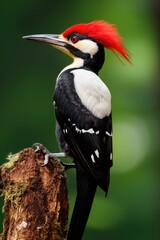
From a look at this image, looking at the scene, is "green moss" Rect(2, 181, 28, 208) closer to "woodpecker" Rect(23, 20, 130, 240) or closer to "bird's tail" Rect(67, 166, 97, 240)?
"woodpecker" Rect(23, 20, 130, 240)

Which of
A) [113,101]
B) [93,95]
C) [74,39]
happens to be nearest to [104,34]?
[74,39]

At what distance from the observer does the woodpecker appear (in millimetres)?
4188

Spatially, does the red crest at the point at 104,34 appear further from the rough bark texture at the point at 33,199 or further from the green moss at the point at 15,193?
the green moss at the point at 15,193

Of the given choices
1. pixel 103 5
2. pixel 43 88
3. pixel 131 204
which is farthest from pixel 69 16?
pixel 131 204

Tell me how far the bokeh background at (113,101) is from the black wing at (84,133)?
10.1 feet

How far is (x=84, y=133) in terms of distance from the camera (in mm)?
4277

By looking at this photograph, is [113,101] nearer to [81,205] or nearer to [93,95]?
[93,95]

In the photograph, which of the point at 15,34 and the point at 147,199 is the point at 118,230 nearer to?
the point at 147,199

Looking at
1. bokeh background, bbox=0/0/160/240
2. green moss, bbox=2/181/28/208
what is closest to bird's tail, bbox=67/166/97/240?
green moss, bbox=2/181/28/208

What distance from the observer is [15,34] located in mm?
8867

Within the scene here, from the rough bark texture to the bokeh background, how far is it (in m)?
3.43

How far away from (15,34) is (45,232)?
5.23m

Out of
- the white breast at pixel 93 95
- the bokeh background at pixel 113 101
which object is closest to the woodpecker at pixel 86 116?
the white breast at pixel 93 95

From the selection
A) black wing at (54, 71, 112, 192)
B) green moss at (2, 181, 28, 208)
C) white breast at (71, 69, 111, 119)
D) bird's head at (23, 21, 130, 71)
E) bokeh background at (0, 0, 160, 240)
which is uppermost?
bird's head at (23, 21, 130, 71)
